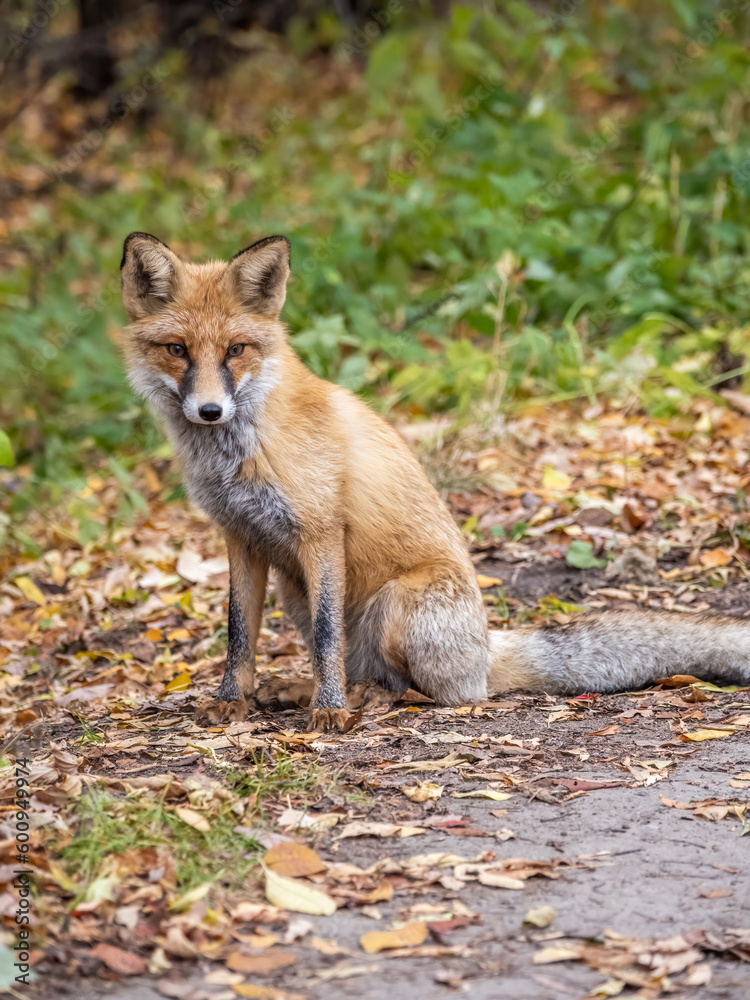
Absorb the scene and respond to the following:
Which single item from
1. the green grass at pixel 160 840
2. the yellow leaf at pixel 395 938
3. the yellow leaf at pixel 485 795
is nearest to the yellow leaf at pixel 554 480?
the yellow leaf at pixel 485 795

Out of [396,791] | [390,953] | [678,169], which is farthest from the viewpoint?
[678,169]

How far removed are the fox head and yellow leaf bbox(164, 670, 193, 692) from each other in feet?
5.75

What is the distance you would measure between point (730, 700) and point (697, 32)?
31.8 feet

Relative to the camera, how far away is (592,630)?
5.25m

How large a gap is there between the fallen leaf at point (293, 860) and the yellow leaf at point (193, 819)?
0.80 ft

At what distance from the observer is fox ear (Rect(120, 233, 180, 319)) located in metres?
4.70

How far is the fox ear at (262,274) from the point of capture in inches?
186

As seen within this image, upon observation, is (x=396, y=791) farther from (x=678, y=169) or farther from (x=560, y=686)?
(x=678, y=169)

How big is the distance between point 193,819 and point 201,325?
2.13 meters

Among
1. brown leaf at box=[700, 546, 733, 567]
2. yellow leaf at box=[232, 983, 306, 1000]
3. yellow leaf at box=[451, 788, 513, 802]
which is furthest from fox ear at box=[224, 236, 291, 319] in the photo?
brown leaf at box=[700, 546, 733, 567]

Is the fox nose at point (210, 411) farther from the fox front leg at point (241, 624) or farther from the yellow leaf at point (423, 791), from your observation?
the yellow leaf at point (423, 791)

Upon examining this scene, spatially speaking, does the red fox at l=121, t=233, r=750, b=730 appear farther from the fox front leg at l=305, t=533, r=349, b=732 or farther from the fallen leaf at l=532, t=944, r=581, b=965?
the fallen leaf at l=532, t=944, r=581, b=965

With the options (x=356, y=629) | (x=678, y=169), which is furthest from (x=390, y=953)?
(x=678, y=169)

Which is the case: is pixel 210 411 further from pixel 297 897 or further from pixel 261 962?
pixel 261 962
